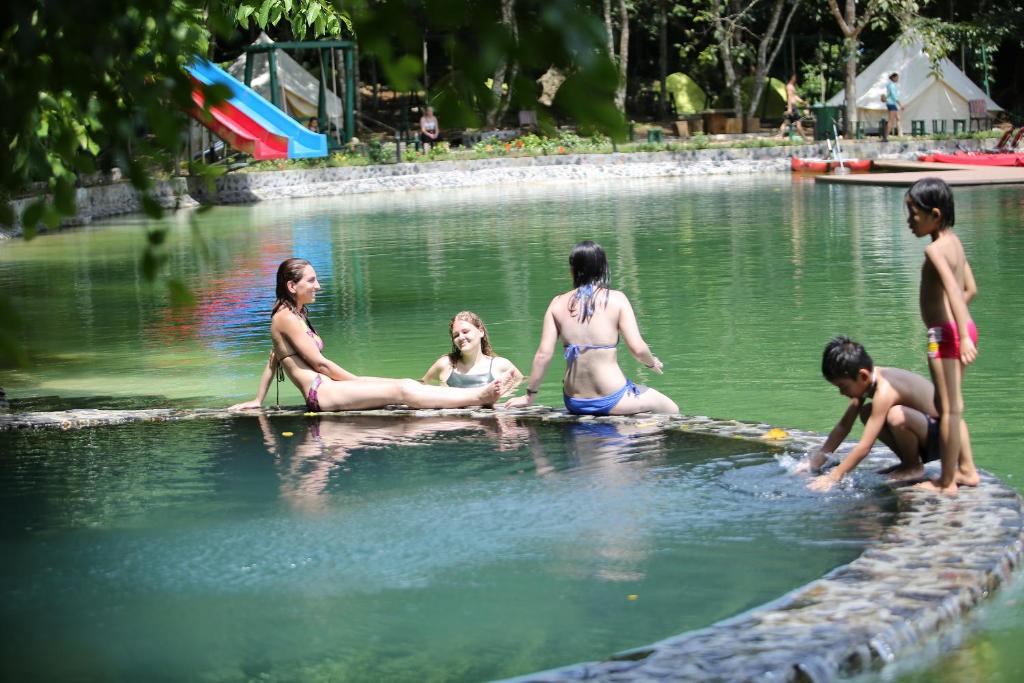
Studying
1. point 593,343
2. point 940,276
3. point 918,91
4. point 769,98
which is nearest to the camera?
point 940,276

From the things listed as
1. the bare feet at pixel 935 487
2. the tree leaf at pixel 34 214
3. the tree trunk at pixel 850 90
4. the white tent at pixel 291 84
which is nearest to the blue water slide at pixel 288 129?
the white tent at pixel 291 84

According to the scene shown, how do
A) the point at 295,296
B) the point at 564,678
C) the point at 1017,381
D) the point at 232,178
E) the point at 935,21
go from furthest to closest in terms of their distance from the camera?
the point at 935,21 → the point at 232,178 → the point at 1017,381 → the point at 295,296 → the point at 564,678

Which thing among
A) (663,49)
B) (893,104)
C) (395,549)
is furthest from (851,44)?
(395,549)

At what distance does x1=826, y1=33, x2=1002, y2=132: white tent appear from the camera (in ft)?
131

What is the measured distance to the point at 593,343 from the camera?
8.09 metres

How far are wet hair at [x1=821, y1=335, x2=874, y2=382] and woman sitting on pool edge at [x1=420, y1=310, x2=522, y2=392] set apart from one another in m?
3.17

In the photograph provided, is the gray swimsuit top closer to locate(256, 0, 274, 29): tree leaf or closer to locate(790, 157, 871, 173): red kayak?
locate(256, 0, 274, 29): tree leaf

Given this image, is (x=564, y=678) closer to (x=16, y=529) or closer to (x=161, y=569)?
(x=161, y=569)

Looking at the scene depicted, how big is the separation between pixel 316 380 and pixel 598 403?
1.93 m

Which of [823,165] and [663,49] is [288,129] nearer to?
[823,165]

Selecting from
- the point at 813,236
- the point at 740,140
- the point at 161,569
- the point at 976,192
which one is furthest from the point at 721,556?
the point at 740,140

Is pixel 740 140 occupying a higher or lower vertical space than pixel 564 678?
higher

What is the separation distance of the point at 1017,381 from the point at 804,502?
4.20 metres

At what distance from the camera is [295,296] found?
8820mm
